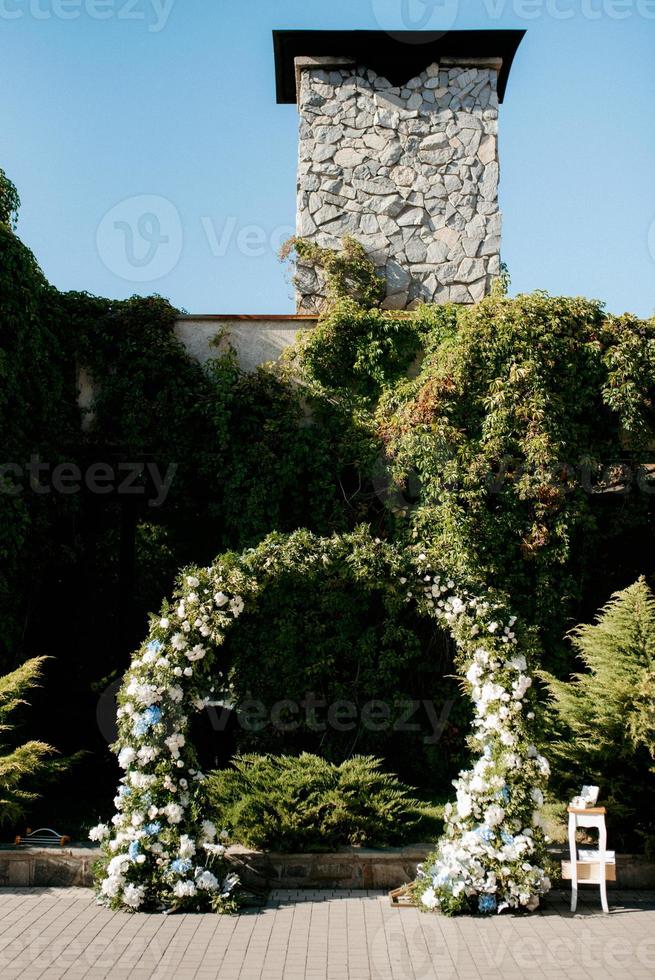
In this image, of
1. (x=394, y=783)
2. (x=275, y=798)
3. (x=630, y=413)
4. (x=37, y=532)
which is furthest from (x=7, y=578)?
(x=630, y=413)

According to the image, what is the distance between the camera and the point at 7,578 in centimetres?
945

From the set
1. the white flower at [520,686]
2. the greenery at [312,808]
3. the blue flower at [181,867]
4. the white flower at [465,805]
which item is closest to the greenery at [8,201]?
the greenery at [312,808]

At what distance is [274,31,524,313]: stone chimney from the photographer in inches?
488

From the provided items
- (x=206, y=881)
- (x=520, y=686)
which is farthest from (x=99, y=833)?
(x=520, y=686)

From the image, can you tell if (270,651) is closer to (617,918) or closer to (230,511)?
(230,511)

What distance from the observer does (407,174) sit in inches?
500

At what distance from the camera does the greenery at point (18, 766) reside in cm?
741

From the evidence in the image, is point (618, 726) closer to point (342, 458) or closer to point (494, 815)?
point (494, 815)

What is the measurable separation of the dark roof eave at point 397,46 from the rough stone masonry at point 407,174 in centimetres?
13

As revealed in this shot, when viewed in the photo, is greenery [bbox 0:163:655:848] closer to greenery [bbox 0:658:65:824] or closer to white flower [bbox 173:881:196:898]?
greenery [bbox 0:658:65:824]

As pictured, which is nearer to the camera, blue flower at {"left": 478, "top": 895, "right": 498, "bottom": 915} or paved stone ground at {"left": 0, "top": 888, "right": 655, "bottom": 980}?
paved stone ground at {"left": 0, "top": 888, "right": 655, "bottom": 980}

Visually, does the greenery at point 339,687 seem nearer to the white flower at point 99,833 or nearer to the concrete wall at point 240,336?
the concrete wall at point 240,336

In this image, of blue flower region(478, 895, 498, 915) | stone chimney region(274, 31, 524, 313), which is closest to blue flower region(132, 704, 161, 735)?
blue flower region(478, 895, 498, 915)

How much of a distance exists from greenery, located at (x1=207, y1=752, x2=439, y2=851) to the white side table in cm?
142
